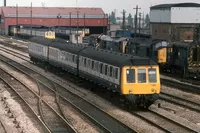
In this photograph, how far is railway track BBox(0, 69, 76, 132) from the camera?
58.0ft

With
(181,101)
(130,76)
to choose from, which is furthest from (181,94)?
(130,76)

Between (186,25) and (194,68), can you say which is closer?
(194,68)

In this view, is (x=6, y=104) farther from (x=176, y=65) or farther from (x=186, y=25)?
(x=186, y=25)

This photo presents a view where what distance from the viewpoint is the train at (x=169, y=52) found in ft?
110

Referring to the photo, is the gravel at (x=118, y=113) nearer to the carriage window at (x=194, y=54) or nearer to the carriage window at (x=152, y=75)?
the carriage window at (x=152, y=75)

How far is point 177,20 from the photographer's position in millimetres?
72312

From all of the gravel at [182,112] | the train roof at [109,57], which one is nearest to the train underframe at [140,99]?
the gravel at [182,112]

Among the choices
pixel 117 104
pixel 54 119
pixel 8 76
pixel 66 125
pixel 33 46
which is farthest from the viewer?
pixel 33 46

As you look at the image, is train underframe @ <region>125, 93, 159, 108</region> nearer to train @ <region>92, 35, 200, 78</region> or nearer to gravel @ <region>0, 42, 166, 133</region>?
gravel @ <region>0, 42, 166, 133</region>

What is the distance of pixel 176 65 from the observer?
117ft

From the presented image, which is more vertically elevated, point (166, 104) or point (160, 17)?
point (160, 17)

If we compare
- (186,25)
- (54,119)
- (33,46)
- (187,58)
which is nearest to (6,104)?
(54,119)

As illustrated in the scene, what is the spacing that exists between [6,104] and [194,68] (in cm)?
1708

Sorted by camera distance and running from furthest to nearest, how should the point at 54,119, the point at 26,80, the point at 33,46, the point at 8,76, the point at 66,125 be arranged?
the point at 33,46, the point at 8,76, the point at 26,80, the point at 54,119, the point at 66,125
